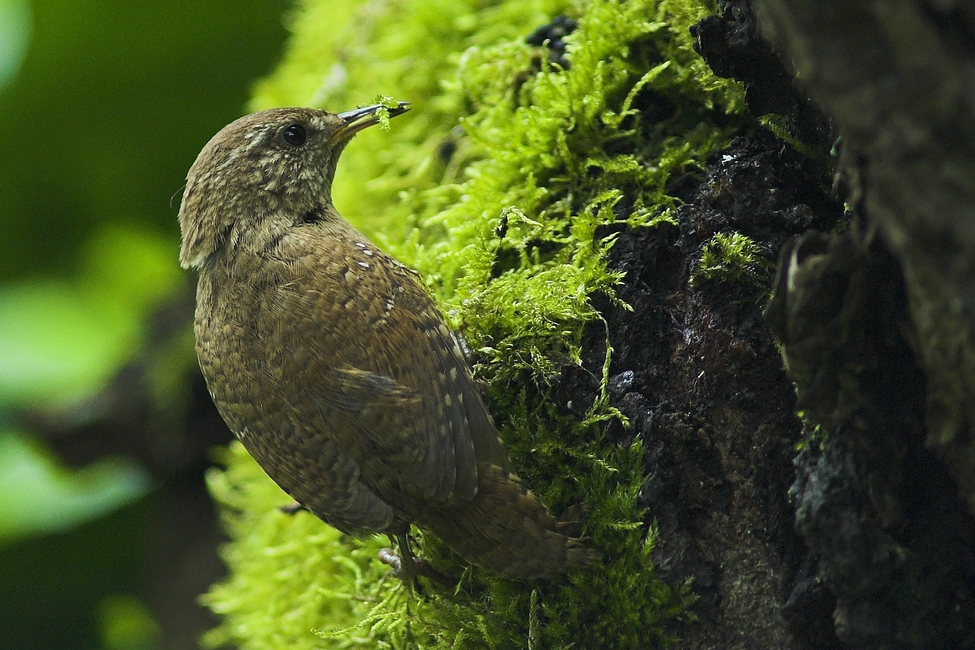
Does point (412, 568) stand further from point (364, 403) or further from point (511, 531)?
point (364, 403)

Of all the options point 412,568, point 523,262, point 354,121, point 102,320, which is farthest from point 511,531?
point 102,320

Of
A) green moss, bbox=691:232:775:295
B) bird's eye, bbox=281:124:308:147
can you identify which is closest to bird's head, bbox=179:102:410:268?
bird's eye, bbox=281:124:308:147

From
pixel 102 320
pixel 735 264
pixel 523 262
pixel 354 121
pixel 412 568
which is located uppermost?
pixel 354 121

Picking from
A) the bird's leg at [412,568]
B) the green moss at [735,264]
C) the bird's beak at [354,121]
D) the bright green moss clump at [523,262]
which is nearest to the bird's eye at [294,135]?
the bird's beak at [354,121]

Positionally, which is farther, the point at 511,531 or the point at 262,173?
the point at 262,173

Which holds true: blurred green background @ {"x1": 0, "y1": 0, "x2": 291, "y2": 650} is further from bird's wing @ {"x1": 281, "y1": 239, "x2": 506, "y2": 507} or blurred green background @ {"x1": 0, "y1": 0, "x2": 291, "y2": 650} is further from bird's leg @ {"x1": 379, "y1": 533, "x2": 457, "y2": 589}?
bird's leg @ {"x1": 379, "y1": 533, "x2": 457, "y2": 589}
